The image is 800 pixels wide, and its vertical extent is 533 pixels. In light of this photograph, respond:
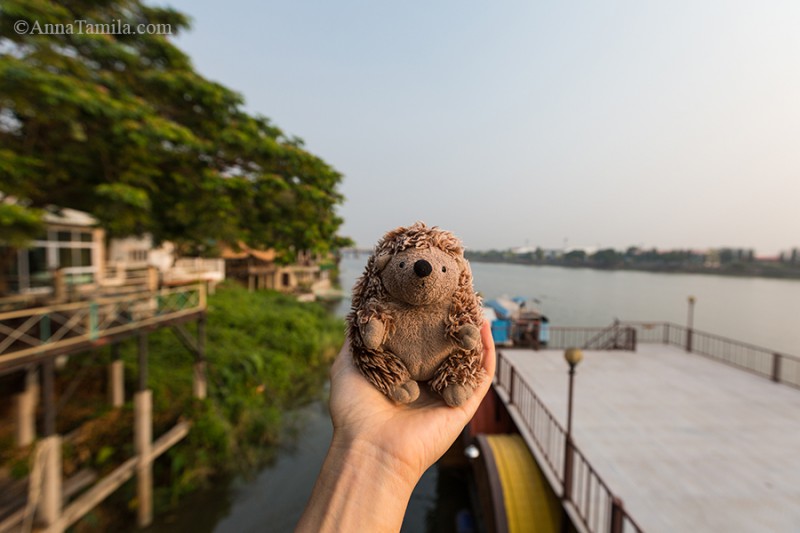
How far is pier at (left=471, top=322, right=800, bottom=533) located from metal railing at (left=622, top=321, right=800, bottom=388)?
0.19 ft

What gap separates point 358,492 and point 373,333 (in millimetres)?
573

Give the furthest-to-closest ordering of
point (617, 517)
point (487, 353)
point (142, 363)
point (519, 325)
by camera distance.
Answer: point (519, 325) < point (142, 363) < point (617, 517) < point (487, 353)

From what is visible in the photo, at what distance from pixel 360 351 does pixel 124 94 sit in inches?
267

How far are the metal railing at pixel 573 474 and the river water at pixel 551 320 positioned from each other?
2.41 m

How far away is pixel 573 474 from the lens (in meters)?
4.06

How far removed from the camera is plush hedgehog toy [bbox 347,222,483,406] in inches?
53.8

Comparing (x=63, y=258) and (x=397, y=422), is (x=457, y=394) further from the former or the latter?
(x=63, y=258)

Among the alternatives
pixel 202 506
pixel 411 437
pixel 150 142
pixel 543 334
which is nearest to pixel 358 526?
pixel 411 437

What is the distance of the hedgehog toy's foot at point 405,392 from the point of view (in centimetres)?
140

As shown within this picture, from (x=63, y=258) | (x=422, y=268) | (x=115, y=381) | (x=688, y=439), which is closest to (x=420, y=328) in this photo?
(x=422, y=268)

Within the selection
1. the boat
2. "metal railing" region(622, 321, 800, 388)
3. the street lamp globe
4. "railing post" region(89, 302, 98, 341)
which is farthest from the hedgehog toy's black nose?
"metal railing" region(622, 321, 800, 388)

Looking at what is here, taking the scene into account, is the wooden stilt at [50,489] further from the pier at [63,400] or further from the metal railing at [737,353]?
the metal railing at [737,353]

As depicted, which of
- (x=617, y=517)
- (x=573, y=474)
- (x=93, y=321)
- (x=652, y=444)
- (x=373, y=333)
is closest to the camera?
(x=373, y=333)

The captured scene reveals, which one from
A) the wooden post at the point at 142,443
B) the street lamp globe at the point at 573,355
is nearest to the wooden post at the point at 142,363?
the wooden post at the point at 142,443
